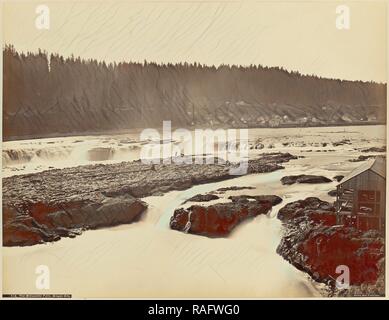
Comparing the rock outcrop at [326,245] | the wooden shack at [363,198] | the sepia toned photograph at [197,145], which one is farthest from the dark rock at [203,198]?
the wooden shack at [363,198]

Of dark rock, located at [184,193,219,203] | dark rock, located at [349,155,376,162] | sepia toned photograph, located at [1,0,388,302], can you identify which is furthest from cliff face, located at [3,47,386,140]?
dark rock, located at [184,193,219,203]

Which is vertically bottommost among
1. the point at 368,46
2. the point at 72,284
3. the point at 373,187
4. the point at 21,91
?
the point at 72,284

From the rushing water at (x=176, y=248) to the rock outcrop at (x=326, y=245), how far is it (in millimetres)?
36

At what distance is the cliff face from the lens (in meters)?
1.69

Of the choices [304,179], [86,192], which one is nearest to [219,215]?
[304,179]

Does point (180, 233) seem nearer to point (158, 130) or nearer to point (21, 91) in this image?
point (158, 130)

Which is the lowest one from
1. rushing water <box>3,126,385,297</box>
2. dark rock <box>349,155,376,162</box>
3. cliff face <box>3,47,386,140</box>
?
rushing water <box>3,126,385,297</box>

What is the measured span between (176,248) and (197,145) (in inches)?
14.9

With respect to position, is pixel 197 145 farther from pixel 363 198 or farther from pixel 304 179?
pixel 363 198

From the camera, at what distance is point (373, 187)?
169 cm

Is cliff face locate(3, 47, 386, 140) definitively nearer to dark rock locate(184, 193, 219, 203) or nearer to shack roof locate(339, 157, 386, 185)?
shack roof locate(339, 157, 386, 185)

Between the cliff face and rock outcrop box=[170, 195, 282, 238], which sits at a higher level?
the cliff face
